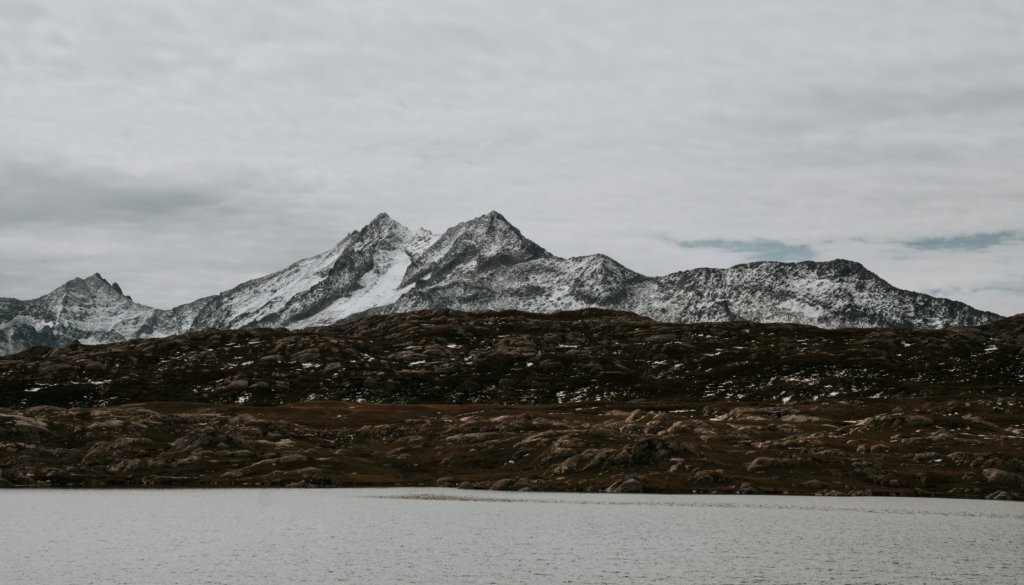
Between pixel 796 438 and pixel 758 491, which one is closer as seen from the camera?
pixel 758 491

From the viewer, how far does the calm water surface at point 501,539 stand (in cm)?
7031

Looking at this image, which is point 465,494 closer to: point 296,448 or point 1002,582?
point 296,448

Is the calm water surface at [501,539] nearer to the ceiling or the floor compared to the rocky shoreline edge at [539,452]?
nearer to the floor

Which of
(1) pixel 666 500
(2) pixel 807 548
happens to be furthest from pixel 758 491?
(2) pixel 807 548

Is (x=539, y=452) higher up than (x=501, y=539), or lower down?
higher up

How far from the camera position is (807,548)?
84812 mm

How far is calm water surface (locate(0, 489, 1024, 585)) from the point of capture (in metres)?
70.3

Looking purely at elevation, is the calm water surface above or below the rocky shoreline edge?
below

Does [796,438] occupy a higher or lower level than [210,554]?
higher

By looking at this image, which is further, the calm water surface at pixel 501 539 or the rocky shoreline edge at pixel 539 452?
the rocky shoreline edge at pixel 539 452

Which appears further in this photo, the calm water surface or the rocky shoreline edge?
the rocky shoreline edge

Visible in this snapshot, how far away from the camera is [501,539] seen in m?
89.6

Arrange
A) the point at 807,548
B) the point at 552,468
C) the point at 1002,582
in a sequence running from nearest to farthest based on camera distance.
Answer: the point at 1002,582
the point at 807,548
the point at 552,468

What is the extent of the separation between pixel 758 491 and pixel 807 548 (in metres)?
55.9
